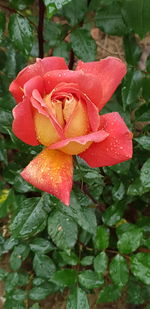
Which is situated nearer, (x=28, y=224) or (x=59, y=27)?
(x=28, y=224)

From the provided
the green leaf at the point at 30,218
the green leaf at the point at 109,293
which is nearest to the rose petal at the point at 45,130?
the green leaf at the point at 30,218

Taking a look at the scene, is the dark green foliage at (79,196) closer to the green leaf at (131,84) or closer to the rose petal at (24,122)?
the green leaf at (131,84)

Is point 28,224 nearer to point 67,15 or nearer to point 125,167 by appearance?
point 125,167

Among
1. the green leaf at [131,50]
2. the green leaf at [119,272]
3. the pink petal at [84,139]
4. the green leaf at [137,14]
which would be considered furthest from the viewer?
the green leaf at [131,50]

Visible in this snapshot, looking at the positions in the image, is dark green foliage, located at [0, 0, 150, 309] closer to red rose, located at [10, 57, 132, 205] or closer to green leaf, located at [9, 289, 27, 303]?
green leaf, located at [9, 289, 27, 303]

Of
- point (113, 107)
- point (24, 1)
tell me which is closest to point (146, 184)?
point (113, 107)

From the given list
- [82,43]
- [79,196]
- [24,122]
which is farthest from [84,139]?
[82,43]
